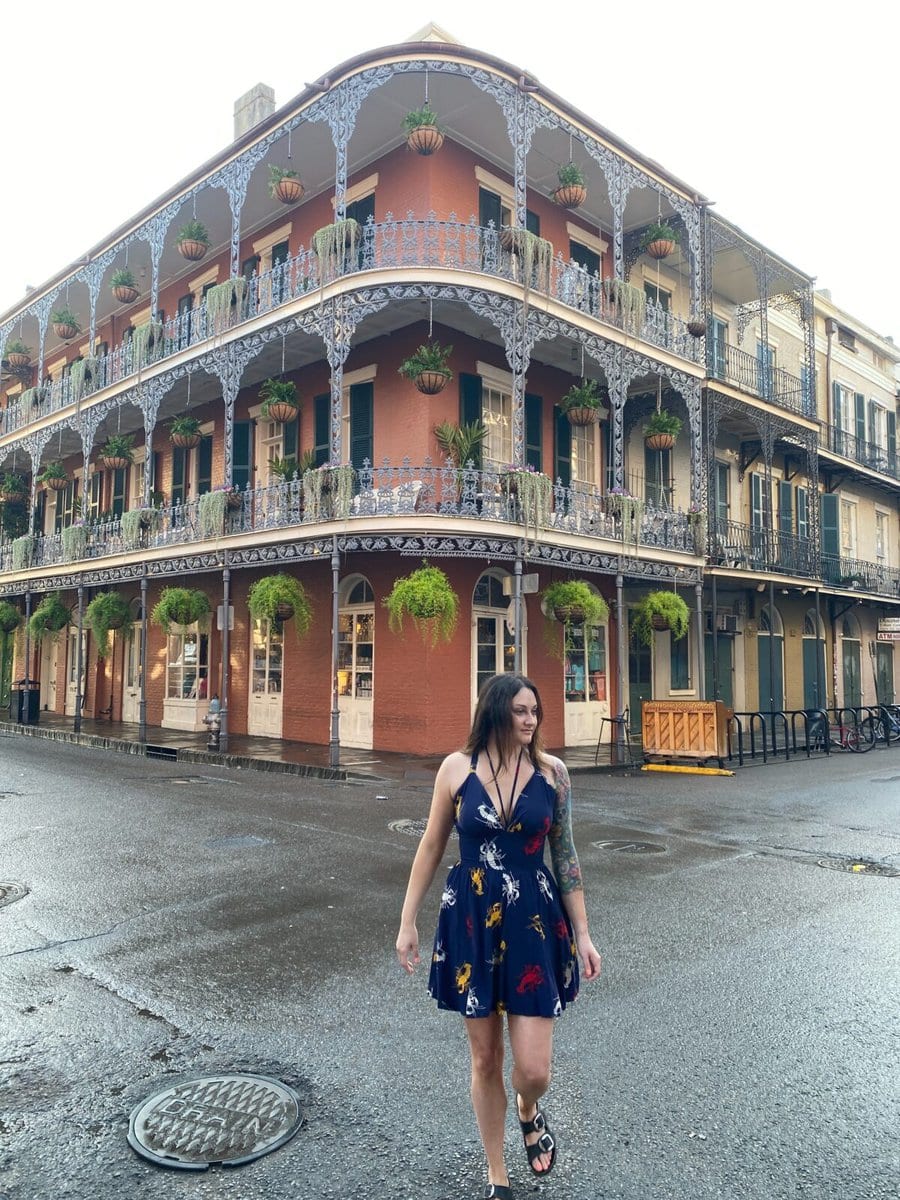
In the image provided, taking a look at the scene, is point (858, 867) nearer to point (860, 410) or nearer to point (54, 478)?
point (54, 478)

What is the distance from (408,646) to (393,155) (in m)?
9.09

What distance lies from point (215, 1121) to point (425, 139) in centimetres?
1426

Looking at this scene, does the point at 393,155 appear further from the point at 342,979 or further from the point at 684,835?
the point at 342,979

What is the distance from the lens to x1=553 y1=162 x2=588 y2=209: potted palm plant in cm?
1559

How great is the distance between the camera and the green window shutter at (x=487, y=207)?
16.4 metres

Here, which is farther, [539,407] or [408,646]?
[539,407]

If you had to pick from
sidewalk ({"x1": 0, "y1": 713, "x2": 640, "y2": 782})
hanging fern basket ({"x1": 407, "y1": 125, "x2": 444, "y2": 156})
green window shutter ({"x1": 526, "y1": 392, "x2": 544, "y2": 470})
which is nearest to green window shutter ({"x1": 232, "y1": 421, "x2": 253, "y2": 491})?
sidewalk ({"x1": 0, "y1": 713, "x2": 640, "y2": 782})

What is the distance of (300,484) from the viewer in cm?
1554

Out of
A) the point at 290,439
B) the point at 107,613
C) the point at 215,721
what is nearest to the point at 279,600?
the point at 215,721

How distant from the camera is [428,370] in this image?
1433cm

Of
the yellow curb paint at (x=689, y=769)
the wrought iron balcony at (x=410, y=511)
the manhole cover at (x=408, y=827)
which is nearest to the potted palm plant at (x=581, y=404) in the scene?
the wrought iron balcony at (x=410, y=511)

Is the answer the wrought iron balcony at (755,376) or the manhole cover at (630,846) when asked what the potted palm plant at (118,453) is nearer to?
the wrought iron balcony at (755,376)

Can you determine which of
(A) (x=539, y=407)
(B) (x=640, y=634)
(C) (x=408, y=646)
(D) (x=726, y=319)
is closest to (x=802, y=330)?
(D) (x=726, y=319)

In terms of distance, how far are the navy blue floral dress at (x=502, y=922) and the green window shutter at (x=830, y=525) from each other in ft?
82.1
